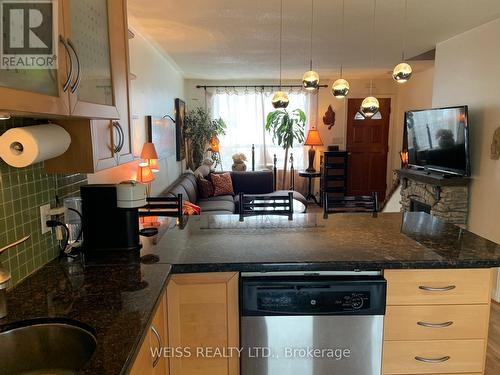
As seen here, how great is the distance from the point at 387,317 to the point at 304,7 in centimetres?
244

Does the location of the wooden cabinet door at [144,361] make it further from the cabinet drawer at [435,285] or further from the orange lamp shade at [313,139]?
the orange lamp shade at [313,139]

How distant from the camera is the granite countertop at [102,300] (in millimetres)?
1006

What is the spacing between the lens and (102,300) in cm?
128

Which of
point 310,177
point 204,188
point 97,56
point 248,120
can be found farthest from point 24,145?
point 248,120

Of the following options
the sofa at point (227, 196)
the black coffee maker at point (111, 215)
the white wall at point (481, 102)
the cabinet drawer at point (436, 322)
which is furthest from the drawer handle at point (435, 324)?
the sofa at point (227, 196)

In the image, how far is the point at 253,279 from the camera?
1.61 m

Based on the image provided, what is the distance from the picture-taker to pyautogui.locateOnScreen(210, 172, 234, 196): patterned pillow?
6098 millimetres

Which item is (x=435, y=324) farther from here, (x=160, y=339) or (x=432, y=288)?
(x=160, y=339)

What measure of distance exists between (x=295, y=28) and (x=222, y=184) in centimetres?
307

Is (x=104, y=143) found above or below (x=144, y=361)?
above

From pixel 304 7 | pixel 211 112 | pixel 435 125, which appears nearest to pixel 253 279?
pixel 304 7

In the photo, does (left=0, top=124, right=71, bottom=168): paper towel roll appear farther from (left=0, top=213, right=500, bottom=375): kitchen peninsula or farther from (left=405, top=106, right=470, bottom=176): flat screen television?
(left=405, top=106, right=470, bottom=176): flat screen television

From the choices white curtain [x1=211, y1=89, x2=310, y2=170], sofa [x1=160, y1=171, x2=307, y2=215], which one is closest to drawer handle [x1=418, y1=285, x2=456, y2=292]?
sofa [x1=160, y1=171, x2=307, y2=215]

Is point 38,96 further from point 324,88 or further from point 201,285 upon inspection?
point 324,88
